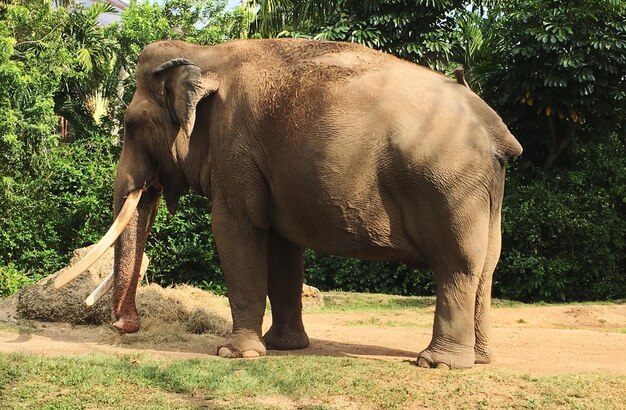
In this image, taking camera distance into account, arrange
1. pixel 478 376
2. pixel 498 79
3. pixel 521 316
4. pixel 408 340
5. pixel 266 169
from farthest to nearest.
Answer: pixel 498 79 → pixel 521 316 → pixel 408 340 → pixel 266 169 → pixel 478 376

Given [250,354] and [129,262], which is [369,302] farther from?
[250,354]

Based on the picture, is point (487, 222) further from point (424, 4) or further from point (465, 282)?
point (424, 4)

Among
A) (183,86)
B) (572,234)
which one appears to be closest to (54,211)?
(183,86)

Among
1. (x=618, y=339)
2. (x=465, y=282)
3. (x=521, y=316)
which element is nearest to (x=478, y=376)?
(x=465, y=282)

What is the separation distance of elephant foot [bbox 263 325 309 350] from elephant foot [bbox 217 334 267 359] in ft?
2.29

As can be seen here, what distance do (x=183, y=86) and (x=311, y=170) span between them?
142 centimetres

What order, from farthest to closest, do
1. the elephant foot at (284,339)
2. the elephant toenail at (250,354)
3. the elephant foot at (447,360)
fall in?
the elephant foot at (284,339) → the elephant toenail at (250,354) → the elephant foot at (447,360)

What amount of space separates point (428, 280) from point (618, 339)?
7.44 metres

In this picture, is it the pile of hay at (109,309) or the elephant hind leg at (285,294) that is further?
the pile of hay at (109,309)

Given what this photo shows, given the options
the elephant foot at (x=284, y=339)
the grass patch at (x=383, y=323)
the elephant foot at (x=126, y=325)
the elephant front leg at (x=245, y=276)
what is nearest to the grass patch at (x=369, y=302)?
the grass patch at (x=383, y=323)

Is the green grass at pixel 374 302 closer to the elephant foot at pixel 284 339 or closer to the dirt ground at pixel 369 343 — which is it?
the dirt ground at pixel 369 343

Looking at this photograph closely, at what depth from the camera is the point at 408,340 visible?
9203 millimetres

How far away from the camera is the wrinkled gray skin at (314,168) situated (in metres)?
6.83

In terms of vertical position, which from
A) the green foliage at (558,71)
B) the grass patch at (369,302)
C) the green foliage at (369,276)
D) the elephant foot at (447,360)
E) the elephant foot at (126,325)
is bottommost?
the elephant foot at (447,360)
